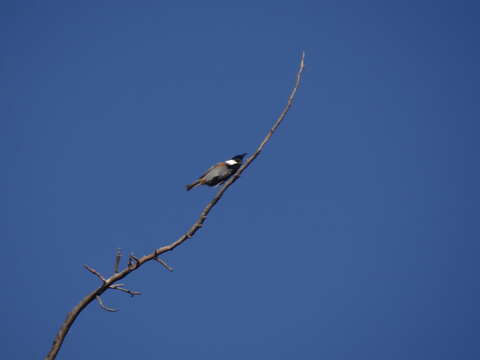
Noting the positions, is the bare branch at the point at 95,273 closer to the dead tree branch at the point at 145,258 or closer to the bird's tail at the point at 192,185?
the dead tree branch at the point at 145,258

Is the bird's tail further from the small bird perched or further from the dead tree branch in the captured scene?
the dead tree branch

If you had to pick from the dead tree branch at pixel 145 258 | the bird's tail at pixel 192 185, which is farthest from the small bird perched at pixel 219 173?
the dead tree branch at pixel 145 258

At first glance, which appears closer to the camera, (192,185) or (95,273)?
(95,273)

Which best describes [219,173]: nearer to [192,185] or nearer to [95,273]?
[192,185]

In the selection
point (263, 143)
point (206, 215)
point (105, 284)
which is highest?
point (263, 143)

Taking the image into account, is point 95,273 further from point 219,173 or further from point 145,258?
point 219,173

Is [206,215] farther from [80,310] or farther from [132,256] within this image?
[80,310]

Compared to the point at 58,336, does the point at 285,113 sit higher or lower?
higher

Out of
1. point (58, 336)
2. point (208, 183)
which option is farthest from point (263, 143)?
point (208, 183)

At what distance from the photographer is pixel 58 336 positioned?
756 centimetres

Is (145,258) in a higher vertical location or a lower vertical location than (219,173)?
lower

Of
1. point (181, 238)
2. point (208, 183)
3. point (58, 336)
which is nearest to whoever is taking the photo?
point (58, 336)

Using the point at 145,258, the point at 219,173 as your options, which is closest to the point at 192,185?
the point at 219,173

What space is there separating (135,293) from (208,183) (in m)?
5.93
